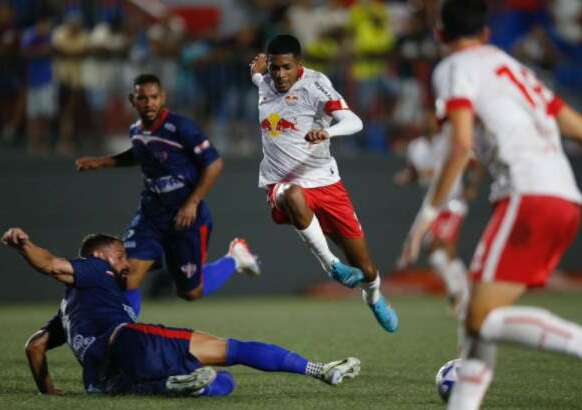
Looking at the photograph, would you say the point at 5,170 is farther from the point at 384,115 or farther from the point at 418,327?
the point at 418,327

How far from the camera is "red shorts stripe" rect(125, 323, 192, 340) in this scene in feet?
22.4

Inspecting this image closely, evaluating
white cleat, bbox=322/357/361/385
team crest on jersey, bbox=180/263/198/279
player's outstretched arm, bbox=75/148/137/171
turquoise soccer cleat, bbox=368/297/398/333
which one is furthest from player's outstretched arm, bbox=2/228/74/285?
turquoise soccer cleat, bbox=368/297/398/333

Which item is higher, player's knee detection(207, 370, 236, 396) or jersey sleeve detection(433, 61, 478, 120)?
jersey sleeve detection(433, 61, 478, 120)

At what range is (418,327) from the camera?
39.2 feet

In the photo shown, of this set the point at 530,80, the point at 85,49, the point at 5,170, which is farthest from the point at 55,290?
the point at 530,80

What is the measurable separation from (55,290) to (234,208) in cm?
276

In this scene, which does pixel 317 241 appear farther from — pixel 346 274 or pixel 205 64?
pixel 205 64

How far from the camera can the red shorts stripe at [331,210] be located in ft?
30.6

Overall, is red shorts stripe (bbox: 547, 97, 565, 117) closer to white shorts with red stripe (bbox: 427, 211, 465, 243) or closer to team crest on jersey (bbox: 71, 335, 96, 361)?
team crest on jersey (bbox: 71, 335, 96, 361)

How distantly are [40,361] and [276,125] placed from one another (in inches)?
116

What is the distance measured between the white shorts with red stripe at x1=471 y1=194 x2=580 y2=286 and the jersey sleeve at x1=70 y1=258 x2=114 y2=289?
2.78 m

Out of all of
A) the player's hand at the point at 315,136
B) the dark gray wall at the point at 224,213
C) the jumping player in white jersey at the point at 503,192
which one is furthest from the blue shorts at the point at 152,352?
the dark gray wall at the point at 224,213

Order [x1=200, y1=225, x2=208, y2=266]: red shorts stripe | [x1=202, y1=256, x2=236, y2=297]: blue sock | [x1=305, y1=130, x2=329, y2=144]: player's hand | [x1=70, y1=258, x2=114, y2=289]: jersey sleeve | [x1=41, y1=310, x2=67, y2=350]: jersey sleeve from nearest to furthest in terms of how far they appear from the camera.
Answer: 1. [x1=70, y1=258, x2=114, y2=289]: jersey sleeve
2. [x1=41, y1=310, x2=67, y2=350]: jersey sleeve
3. [x1=305, y1=130, x2=329, y2=144]: player's hand
4. [x1=200, y1=225, x2=208, y2=266]: red shorts stripe
5. [x1=202, y1=256, x2=236, y2=297]: blue sock

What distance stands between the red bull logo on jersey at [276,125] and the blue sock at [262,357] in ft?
8.70
